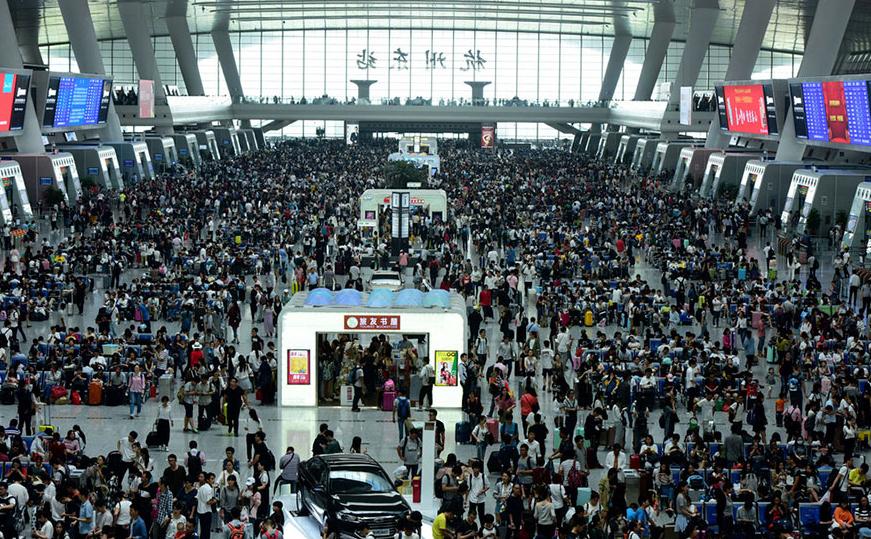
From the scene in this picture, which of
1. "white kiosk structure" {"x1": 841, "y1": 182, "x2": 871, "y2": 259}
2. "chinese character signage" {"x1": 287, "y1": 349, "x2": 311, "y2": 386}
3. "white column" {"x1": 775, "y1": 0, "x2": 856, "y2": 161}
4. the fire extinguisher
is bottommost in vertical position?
the fire extinguisher

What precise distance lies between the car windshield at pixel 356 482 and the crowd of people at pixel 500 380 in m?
0.68

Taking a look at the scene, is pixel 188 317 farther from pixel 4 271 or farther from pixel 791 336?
pixel 791 336

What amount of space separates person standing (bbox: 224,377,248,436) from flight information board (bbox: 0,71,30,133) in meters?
30.6

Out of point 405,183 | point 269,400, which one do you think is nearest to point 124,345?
point 269,400

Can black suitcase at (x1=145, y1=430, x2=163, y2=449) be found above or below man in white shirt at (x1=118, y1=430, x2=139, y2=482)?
below

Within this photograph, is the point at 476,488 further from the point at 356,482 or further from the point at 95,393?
the point at 95,393

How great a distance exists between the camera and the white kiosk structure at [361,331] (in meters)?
20.7

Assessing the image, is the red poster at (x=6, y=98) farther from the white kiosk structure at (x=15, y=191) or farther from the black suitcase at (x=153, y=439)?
the black suitcase at (x=153, y=439)

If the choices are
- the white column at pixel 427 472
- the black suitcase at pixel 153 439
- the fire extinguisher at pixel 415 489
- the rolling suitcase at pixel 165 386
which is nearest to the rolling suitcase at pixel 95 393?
the rolling suitcase at pixel 165 386

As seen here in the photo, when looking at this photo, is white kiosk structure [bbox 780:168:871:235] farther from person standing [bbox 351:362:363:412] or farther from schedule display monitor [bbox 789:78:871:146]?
person standing [bbox 351:362:363:412]

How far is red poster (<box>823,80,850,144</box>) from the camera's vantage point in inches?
1705

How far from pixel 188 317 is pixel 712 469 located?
539 inches

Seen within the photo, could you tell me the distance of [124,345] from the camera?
2259 centimetres

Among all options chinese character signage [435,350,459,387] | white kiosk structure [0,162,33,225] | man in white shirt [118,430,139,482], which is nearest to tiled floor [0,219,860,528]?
chinese character signage [435,350,459,387]
